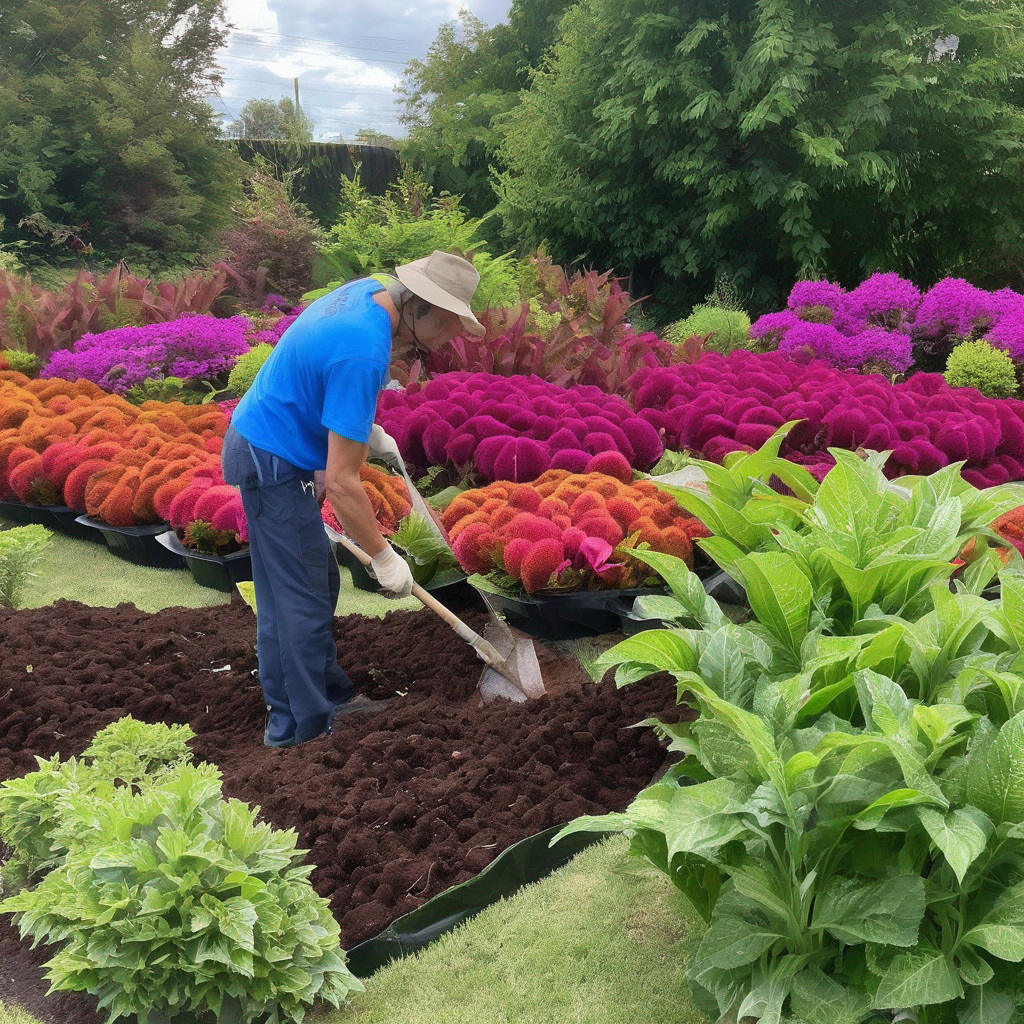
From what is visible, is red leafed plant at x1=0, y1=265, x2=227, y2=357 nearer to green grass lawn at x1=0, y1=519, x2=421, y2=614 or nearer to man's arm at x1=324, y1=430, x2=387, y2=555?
green grass lawn at x1=0, y1=519, x2=421, y2=614

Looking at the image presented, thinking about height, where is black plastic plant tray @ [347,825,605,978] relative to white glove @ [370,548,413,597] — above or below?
below

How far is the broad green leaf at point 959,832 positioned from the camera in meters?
1.15

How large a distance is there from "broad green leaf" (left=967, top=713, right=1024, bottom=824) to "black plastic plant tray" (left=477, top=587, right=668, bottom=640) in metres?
1.81

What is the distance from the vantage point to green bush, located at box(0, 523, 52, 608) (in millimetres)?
3928

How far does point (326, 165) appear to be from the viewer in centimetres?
2252

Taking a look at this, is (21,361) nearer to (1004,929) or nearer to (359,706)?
(359,706)

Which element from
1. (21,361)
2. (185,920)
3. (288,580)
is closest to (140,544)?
(288,580)

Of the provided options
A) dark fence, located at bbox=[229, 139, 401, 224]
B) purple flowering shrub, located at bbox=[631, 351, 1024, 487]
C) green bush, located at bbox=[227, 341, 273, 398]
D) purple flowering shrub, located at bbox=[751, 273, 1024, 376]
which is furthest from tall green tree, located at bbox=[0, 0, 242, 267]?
purple flowering shrub, located at bbox=[631, 351, 1024, 487]

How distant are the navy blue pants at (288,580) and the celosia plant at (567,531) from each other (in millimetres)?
584

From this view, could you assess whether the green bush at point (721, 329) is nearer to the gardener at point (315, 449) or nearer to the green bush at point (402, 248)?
the green bush at point (402, 248)

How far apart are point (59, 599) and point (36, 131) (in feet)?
47.4

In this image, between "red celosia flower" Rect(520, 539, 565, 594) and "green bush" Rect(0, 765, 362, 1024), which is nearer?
"green bush" Rect(0, 765, 362, 1024)

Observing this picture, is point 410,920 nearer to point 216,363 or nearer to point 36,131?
point 216,363

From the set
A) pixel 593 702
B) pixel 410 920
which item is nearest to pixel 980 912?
pixel 410 920
